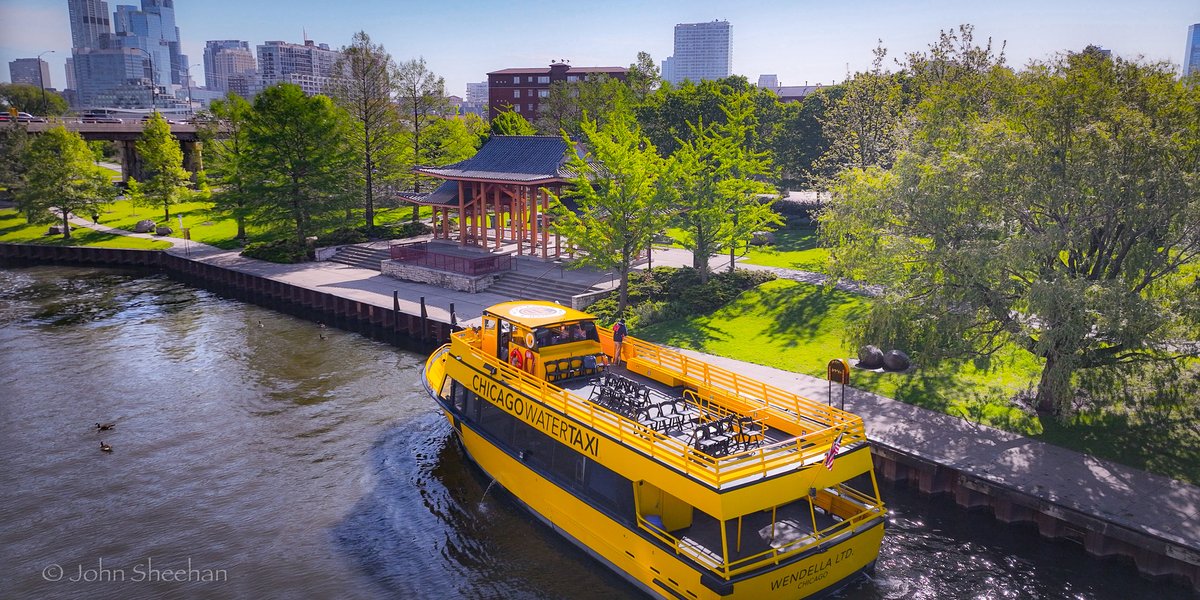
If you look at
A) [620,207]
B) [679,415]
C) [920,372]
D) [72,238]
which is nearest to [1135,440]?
[920,372]

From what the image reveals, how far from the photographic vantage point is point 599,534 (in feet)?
55.1

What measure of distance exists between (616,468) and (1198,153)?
57.3 ft

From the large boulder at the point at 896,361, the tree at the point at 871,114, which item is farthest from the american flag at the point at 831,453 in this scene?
the tree at the point at 871,114

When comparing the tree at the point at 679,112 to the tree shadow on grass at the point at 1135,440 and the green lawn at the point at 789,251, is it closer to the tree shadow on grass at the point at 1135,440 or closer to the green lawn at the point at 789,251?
the green lawn at the point at 789,251

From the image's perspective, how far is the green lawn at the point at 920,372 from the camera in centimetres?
2036

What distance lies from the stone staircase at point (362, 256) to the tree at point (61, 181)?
25.8m

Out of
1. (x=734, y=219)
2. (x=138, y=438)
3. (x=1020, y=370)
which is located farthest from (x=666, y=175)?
(x=138, y=438)

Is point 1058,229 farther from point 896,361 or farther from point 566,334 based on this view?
point 566,334

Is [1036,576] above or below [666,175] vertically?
below

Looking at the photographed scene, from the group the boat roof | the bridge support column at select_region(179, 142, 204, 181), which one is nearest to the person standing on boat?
the boat roof

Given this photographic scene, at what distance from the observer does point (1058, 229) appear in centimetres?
2047

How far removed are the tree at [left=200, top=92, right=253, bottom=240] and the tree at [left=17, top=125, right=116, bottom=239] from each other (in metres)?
9.38

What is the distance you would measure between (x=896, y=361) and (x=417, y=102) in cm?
5302

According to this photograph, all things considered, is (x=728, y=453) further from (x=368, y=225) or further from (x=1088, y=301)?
(x=368, y=225)
